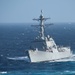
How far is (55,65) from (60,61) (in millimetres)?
8668

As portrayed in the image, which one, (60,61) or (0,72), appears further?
(60,61)

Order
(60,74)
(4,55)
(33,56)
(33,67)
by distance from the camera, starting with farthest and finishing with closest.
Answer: (4,55) < (33,56) < (33,67) < (60,74)

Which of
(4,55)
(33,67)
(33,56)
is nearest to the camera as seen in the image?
(33,67)

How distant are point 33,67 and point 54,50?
16.0 meters

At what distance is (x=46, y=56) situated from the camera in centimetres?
12331

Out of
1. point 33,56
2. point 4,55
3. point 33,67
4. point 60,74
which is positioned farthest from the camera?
point 4,55

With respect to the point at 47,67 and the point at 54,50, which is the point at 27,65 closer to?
the point at 47,67

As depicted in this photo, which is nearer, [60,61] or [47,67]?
[47,67]

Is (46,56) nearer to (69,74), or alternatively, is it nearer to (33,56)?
(33,56)

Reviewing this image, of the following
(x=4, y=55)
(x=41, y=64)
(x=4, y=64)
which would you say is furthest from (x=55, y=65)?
(x=4, y=55)

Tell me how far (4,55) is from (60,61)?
809 inches

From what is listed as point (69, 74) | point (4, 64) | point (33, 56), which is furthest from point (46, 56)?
point (69, 74)

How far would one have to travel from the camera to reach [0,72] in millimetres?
105062

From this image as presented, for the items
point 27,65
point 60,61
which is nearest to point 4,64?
point 27,65
